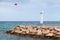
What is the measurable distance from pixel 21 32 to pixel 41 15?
12386 millimetres

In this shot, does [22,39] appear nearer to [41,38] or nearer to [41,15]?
[41,38]

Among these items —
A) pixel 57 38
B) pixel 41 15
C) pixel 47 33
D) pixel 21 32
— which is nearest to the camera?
pixel 57 38

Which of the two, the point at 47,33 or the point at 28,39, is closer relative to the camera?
the point at 28,39

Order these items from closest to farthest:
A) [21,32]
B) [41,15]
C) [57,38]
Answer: [57,38] < [21,32] < [41,15]

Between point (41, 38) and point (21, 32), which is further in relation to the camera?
point (21, 32)

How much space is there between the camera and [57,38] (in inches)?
981

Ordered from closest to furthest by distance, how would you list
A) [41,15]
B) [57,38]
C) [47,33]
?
1. [57,38]
2. [47,33]
3. [41,15]

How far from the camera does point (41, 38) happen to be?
2584cm

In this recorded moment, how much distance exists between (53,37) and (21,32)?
18.1 feet

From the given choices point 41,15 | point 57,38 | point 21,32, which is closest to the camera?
point 57,38

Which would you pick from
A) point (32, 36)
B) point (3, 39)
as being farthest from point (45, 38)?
point (3, 39)

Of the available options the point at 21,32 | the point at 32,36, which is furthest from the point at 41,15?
the point at 32,36

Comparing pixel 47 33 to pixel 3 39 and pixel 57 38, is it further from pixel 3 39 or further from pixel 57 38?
pixel 3 39

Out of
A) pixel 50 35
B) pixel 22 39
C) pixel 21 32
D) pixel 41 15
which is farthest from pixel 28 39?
pixel 41 15
